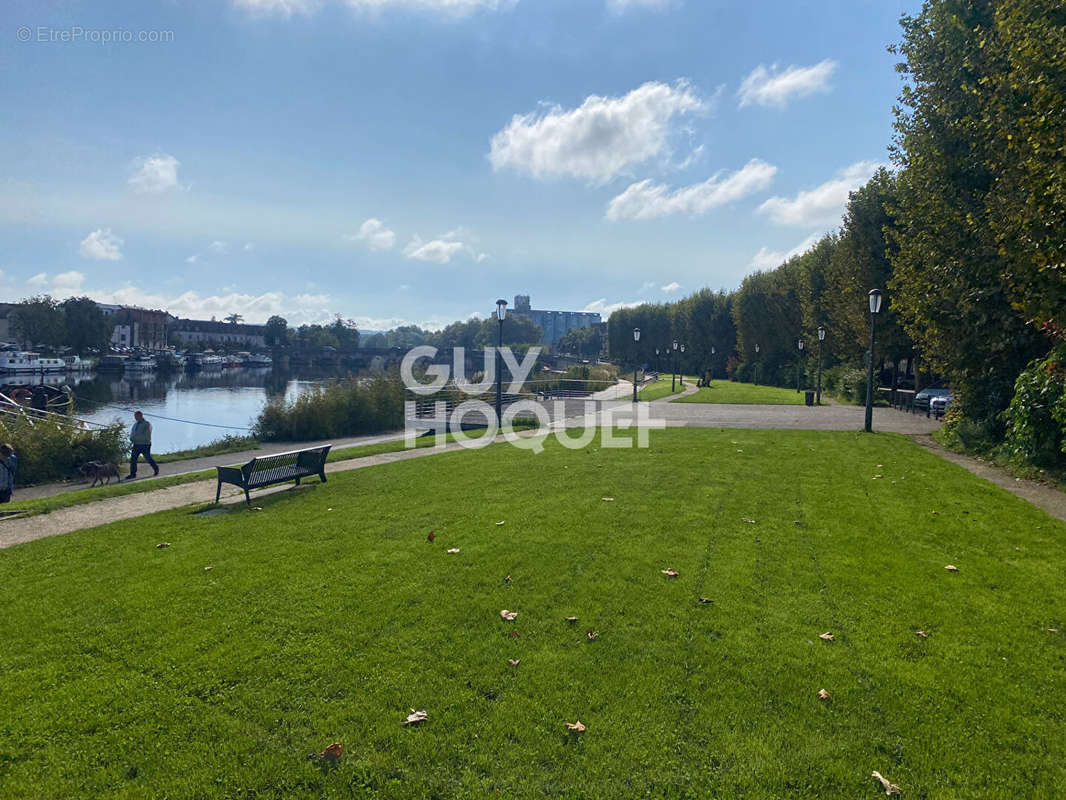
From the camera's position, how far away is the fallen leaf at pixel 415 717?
363 centimetres

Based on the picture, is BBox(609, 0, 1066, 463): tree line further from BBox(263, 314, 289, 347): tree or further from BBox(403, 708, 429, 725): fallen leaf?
BBox(263, 314, 289, 347): tree

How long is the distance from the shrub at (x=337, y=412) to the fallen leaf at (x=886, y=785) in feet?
70.6

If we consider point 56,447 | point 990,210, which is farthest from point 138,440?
point 990,210

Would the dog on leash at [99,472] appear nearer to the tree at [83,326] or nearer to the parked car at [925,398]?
the parked car at [925,398]

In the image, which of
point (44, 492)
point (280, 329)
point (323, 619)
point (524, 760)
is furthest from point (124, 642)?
point (280, 329)

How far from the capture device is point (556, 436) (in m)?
17.5

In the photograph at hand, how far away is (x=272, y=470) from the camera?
34.7ft

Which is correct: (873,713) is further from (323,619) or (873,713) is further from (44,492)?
(44,492)

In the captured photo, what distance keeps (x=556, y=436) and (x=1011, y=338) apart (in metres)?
11.6

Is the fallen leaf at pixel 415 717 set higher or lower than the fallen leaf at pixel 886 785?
higher

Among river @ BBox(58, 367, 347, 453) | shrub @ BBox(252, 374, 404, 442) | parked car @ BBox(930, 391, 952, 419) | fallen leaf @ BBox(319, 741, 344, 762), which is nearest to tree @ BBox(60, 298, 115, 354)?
river @ BBox(58, 367, 347, 453)

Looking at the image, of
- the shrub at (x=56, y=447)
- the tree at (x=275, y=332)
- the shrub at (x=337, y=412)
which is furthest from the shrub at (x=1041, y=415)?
the tree at (x=275, y=332)

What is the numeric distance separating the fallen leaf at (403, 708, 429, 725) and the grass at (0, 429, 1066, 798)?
2.1 inches

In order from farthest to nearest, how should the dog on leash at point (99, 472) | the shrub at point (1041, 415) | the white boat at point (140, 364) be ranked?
the white boat at point (140, 364), the dog on leash at point (99, 472), the shrub at point (1041, 415)
